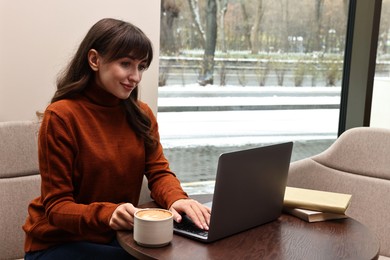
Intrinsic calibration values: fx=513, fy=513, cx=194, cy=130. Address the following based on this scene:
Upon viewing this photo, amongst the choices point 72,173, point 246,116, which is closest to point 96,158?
point 72,173

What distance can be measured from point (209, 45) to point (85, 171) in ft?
4.54

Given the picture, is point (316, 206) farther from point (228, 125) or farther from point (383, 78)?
point (383, 78)

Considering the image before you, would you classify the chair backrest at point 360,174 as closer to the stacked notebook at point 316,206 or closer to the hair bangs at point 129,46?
the stacked notebook at point 316,206

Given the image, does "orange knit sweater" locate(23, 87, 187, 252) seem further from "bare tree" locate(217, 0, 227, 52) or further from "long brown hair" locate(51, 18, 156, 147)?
"bare tree" locate(217, 0, 227, 52)

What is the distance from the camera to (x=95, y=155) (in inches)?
63.2

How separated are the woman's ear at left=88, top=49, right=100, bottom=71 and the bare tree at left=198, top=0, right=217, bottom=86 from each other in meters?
1.19

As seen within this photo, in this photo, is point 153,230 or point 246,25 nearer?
point 153,230

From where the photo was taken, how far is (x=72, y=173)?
5.23 ft

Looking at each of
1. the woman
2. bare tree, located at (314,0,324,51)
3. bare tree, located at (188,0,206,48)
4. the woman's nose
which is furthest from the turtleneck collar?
bare tree, located at (314,0,324,51)

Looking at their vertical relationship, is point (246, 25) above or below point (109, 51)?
above

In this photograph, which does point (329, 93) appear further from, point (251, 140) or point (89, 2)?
point (89, 2)

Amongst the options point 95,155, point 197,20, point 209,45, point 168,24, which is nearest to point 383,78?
point 209,45

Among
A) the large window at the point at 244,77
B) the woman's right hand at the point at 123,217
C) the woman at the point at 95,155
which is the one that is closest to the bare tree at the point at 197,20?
the large window at the point at 244,77

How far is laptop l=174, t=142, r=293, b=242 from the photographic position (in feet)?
4.42
